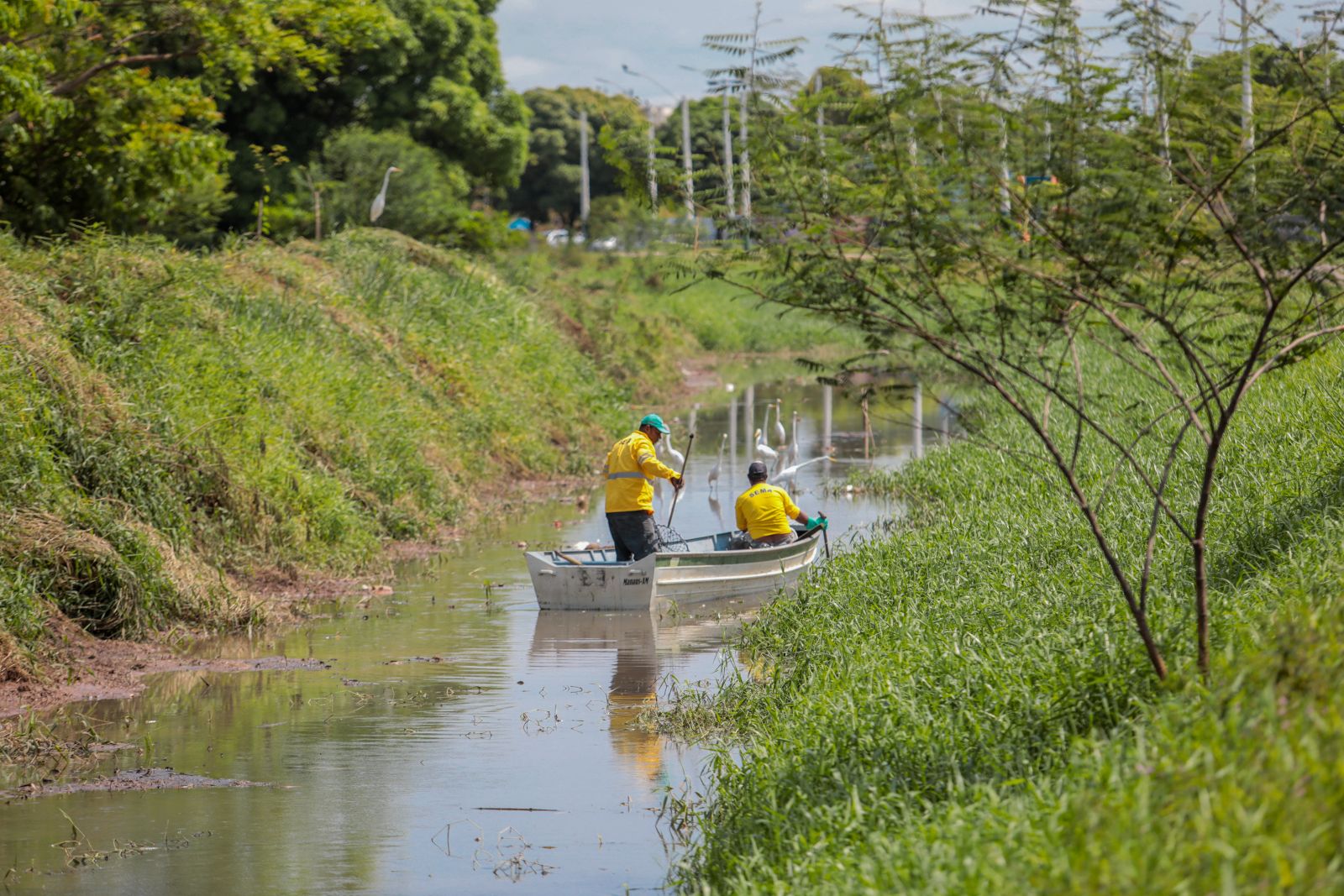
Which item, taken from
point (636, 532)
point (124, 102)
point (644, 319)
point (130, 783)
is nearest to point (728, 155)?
point (130, 783)

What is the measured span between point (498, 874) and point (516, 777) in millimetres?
1554

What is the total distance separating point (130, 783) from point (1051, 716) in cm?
527

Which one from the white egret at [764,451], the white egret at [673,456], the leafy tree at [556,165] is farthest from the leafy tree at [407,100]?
the leafy tree at [556,165]

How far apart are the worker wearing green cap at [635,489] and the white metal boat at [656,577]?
0.44 m

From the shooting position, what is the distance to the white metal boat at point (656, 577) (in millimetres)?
13742

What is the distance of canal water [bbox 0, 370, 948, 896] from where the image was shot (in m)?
7.36

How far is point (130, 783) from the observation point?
866 cm

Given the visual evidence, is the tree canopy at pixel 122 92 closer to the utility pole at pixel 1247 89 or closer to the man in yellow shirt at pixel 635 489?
the man in yellow shirt at pixel 635 489

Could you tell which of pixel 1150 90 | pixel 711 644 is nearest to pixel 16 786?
pixel 711 644

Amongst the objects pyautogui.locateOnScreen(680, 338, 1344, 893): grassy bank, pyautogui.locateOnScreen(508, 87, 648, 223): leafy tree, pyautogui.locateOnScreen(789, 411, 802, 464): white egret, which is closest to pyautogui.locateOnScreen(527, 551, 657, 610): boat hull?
pyautogui.locateOnScreen(680, 338, 1344, 893): grassy bank

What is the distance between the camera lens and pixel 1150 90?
7.04 m

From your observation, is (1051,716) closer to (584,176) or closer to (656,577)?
(656,577)

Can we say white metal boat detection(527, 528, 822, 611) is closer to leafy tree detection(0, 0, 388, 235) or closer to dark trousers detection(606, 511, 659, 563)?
dark trousers detection(606, 511, 659, 563)

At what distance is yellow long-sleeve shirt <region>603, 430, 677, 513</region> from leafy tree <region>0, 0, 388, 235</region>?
7.56 meters
